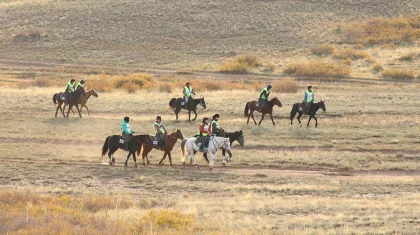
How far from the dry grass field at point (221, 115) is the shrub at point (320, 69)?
151 mm

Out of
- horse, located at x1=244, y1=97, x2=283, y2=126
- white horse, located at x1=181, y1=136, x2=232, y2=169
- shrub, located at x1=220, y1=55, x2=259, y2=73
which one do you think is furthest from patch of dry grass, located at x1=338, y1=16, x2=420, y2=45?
white horse, located at x1=181, y1=136, x2=232, y2=169

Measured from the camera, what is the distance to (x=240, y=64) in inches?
2667

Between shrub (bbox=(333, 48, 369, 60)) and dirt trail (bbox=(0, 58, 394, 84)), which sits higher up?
shrub (bbox=(333, 48, 369, 60))

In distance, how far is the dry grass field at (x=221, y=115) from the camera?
70.0 ft

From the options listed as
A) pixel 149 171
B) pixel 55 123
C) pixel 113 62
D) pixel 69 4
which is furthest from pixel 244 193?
pixel 69 4

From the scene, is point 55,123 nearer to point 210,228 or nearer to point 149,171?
point 149,171

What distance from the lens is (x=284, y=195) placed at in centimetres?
2491

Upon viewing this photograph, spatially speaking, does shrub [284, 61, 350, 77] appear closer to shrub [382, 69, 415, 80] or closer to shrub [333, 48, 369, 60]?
shrub [382, 69, 415, 80]

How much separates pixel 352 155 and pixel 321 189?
7.04 m

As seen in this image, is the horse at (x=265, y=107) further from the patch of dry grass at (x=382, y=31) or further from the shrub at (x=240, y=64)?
the patch of dry grass at (x=382, y=31)

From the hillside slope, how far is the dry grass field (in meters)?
0.24

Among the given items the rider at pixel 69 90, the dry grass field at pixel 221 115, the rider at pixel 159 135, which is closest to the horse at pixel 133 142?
the rider at pixel 159 135

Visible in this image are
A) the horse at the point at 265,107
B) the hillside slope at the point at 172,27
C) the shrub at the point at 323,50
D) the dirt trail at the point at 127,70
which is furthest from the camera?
the hillside slope at the point at 172,27

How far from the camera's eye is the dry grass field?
70.0ft
